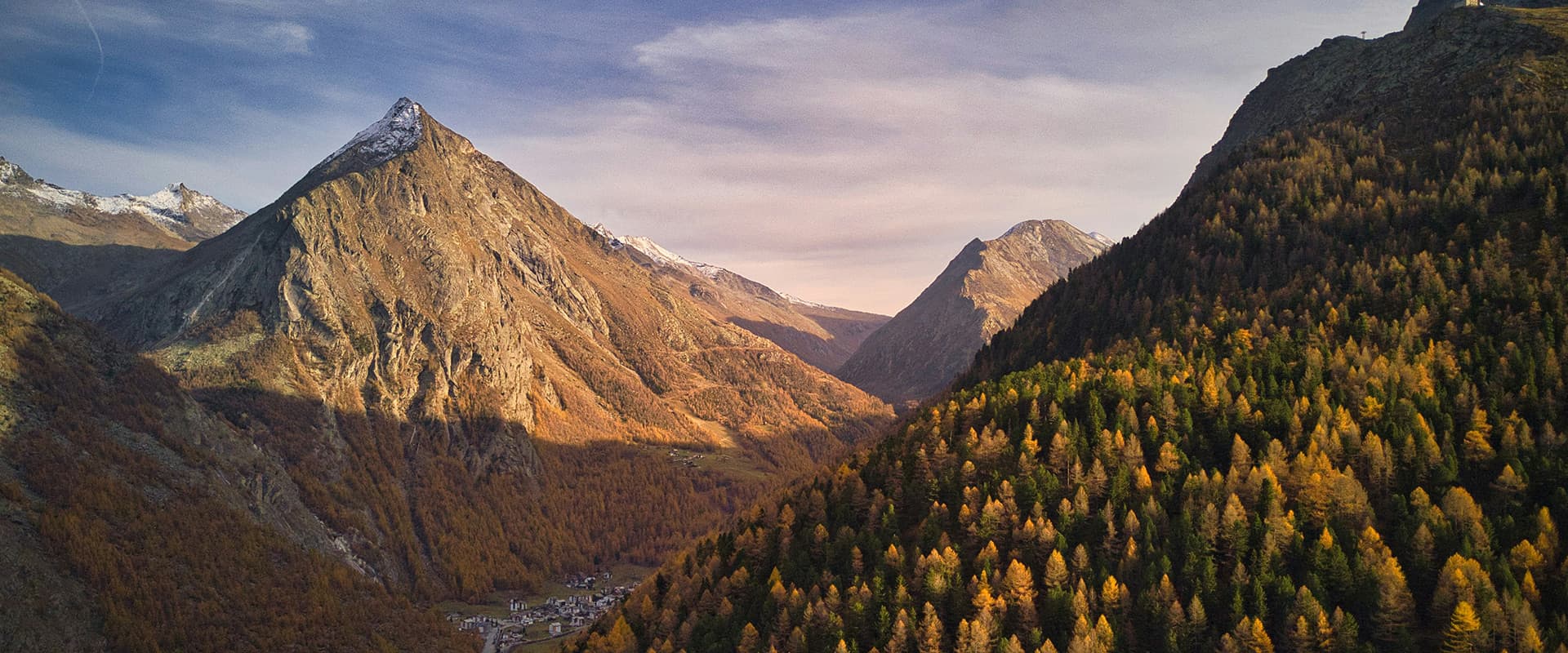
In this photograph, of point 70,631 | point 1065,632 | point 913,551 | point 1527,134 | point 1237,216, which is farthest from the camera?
point 1237,216

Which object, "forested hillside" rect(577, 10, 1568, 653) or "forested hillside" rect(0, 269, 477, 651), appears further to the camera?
"forested hillside" rect(0, 269, 477, 651)

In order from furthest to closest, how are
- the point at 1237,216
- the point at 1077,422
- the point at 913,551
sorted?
the point at 1237,216
the point at 1077,422
the point at 913,551

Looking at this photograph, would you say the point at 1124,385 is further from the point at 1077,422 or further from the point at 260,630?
the point at 260,630

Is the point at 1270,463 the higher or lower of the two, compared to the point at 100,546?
lower

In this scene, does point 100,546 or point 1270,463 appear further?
point 100,546

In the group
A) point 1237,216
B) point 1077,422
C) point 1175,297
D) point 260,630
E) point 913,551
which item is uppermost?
point 1237,216

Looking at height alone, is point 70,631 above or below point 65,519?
below

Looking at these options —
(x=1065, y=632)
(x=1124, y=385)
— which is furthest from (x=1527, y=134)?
(x=1065, y=632)

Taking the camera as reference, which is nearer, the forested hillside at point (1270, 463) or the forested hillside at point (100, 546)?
the forested hillside at point (1270, 463)
